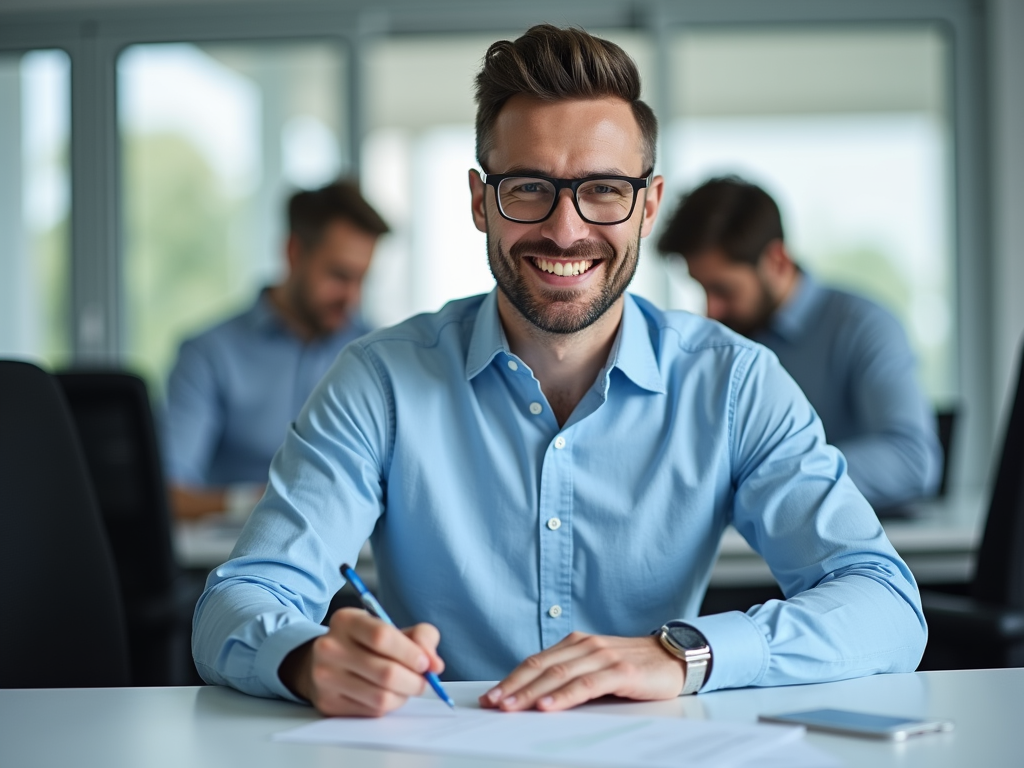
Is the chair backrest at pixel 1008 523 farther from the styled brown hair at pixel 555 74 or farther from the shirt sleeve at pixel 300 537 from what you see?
the shirt sleeve at pixel 300 537

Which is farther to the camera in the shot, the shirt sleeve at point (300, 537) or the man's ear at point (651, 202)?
the man's ear at point (651, 202)

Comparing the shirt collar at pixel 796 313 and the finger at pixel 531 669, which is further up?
the shirt collar at pixel 796 313

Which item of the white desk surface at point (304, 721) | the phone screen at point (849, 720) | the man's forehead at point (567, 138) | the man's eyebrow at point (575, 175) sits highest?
the man's forehead at point (567, 138)

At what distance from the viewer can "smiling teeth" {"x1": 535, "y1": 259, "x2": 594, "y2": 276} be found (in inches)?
67.4

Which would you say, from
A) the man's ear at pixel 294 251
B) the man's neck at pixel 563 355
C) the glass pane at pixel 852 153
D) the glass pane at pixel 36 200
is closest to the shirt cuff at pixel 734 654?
the man's neck at pixel 563 355

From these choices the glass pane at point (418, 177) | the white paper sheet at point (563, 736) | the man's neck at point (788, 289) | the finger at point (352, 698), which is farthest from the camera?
the glass pane at point (418, 177)

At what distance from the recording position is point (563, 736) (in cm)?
105

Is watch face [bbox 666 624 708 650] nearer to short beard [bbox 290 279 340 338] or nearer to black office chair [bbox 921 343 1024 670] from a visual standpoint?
black office chair [bbox 921 343 1024 670]

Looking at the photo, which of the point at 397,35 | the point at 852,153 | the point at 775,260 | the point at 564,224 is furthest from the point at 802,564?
the point at 397,35

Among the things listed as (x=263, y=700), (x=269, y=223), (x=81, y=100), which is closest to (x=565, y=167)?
(x=263, y=700)

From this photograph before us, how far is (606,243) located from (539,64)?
0.88 ft

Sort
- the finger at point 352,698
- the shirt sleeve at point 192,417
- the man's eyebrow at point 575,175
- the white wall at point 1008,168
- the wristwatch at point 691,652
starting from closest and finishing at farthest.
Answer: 1. the finger at point 352,698
2. the wristwatch at point 691,652
3. the man's eyebrow at point 575,175
4. the shirt sleeve at point 192,417
5. the white wall at point 1008,168

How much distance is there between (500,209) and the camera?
Answer: 1.70 metres

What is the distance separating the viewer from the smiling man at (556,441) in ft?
5.31
